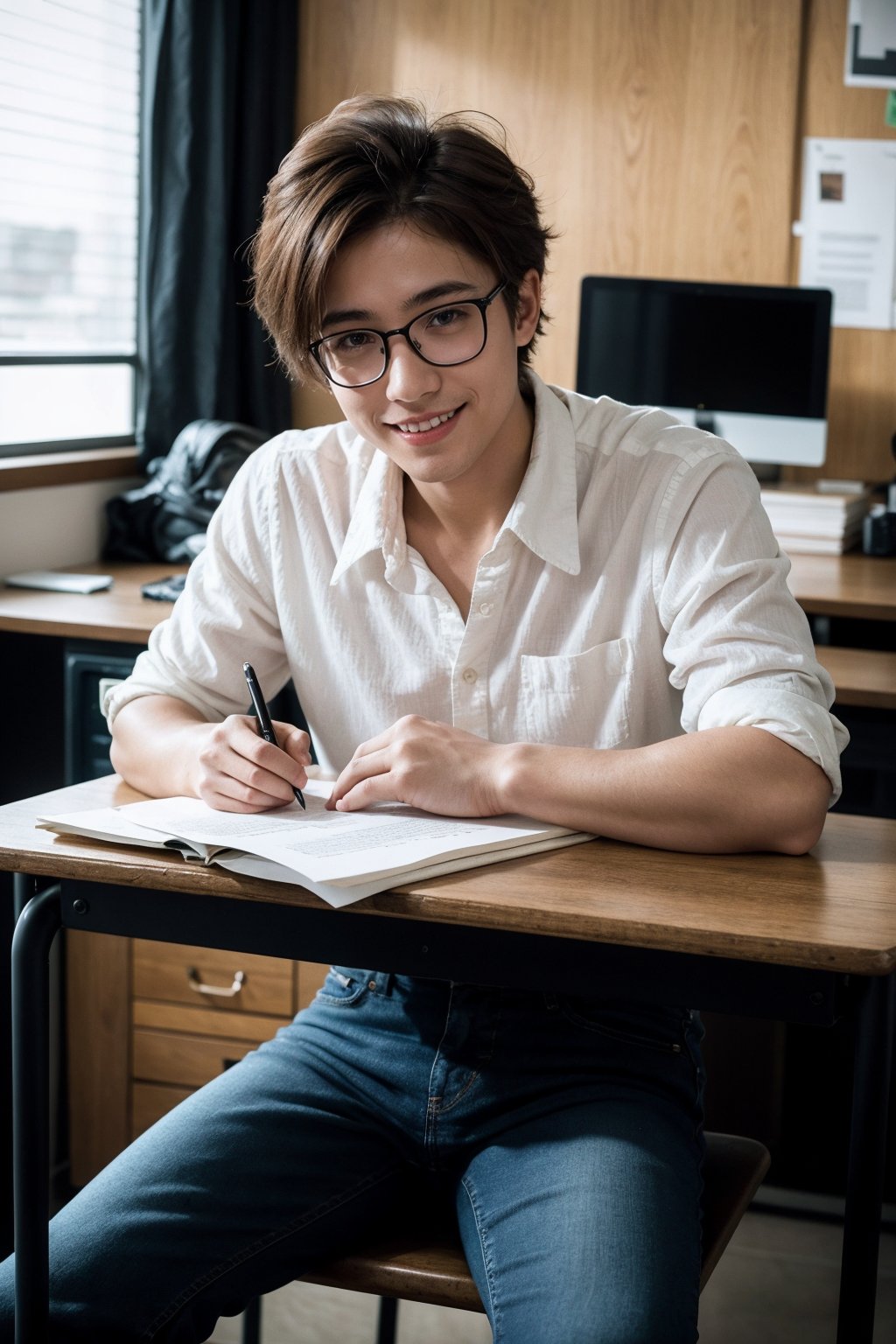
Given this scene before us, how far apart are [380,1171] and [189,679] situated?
575 millimetres

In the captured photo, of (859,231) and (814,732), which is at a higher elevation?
(859,231)

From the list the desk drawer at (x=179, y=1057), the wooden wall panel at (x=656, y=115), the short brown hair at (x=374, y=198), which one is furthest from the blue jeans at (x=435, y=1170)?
the wooden wall panel at (x=656, y=115)

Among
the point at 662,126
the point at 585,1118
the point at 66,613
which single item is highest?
the point at 662,126

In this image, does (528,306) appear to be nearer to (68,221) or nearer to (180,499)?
(180,499)

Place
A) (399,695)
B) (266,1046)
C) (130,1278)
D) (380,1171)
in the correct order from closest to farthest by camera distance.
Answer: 1. (130,1278)
2. (380,1171)
3. (266,1046)
4. (399,695)

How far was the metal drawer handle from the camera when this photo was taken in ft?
7.63

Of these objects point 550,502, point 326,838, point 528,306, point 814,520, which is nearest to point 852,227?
point 814,520

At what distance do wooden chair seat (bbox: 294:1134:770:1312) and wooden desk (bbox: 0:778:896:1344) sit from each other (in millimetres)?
139

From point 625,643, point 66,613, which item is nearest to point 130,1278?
point 625,643

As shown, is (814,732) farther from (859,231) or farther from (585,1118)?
(859,231)

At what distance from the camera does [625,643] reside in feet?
4.78

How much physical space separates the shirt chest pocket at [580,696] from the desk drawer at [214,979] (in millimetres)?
973

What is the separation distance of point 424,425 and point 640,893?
21.9 inches

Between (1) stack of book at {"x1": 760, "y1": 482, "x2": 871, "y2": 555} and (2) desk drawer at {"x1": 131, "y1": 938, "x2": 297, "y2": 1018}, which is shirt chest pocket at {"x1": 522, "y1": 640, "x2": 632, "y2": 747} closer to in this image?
(2) desk drawer at {"x1": 131, "y1": 938, "x2": 297, "y2": 1018}
